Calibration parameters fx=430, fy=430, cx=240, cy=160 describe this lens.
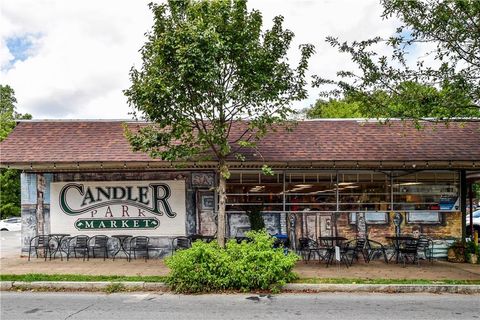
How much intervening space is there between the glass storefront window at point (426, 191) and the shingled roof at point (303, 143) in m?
1.08

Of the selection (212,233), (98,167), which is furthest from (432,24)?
(98,167)

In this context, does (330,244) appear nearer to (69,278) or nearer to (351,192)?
(351,192)

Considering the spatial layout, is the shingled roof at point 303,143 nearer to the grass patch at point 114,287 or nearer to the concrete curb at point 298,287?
the concrete curb at point 298,287

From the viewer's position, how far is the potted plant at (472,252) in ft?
43.4

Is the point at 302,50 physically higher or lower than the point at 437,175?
higher

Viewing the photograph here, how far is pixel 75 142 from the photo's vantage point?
14.3 m

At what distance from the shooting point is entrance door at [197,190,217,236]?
1409 cm

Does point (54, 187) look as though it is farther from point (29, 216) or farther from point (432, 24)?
point (432, 24)

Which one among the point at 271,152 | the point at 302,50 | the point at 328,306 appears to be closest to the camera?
the point at 328,306

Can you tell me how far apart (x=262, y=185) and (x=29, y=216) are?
7.86 metres

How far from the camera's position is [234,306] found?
814 centimetres

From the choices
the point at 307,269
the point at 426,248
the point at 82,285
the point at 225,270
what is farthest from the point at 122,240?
the point at 426,248

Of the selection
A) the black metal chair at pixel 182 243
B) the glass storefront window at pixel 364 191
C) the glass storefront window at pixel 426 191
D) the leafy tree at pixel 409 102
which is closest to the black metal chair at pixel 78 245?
the black metal chair at pixel 182 243

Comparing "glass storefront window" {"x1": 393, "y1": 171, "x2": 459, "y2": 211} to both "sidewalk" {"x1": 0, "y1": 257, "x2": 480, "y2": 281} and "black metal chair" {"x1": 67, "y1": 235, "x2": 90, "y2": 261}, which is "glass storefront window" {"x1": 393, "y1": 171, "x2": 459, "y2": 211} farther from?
"black metal chair" {"x1": 67, "y1": 235, "x2": 90, "y2": 261}
